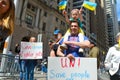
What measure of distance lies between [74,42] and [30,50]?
427 centimetres

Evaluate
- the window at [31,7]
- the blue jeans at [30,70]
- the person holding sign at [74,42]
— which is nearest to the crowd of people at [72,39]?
the person holding sign at [74,42]

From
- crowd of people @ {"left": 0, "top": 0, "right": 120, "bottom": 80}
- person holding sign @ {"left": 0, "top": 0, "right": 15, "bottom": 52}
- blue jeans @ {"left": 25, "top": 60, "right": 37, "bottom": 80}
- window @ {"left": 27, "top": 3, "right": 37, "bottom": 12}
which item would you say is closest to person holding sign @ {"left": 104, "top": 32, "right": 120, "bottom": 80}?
crowd of people @ {"left": 0, "top": 0, "right": 120, "bottom": 80}

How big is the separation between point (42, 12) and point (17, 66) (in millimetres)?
35039

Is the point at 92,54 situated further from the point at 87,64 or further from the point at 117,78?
the point at 87,64

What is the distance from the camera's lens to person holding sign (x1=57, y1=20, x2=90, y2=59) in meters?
4.15

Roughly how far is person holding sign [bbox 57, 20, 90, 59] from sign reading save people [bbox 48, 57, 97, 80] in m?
0.61

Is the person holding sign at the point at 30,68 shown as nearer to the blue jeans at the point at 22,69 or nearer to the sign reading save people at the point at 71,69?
the blue jeans at the point at 22,69

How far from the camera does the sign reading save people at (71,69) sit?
3420 mm

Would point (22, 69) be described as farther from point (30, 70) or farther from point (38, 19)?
point (38, 19)

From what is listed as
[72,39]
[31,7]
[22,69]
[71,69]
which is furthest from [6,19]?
[31,7]

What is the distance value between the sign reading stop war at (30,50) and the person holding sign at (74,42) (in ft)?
12.4

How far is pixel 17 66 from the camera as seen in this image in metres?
8.12

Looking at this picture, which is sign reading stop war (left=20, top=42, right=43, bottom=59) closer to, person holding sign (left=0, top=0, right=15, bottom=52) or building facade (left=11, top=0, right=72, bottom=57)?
person holding sign (left=0, top=0, right=15, bottom=52)

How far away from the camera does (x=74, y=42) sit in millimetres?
4152
